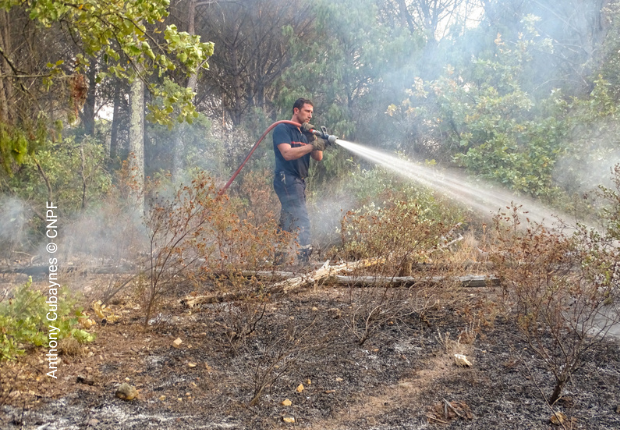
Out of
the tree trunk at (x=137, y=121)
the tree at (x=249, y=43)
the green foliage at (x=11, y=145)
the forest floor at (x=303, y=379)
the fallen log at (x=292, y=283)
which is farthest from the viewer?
the tree at (x=249, y=43)

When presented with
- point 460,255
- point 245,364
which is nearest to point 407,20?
point 460,255

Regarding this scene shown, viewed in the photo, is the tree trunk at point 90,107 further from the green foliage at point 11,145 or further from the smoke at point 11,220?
the green foliage at point 11,145

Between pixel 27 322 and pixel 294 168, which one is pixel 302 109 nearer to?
pixel 294 168

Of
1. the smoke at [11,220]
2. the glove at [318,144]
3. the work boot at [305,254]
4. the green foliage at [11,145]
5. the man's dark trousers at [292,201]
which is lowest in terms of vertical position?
the smoke at [11,220]

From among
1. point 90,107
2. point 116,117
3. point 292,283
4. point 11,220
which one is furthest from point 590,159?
point 90,107

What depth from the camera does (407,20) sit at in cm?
1582

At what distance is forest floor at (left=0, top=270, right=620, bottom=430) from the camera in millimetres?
2740

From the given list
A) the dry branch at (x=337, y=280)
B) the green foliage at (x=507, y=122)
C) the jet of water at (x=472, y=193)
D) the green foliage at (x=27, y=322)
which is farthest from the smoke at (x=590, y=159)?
the green foliage at (x=27, y=322)

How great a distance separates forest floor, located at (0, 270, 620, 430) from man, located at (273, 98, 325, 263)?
86.3 inches

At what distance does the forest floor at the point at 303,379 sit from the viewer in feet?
8.99

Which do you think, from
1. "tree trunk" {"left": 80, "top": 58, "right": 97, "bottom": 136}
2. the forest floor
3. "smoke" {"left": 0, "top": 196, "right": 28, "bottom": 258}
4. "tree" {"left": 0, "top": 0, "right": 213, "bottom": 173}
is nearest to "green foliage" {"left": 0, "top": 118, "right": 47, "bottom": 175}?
"tree" {"left": 0, "top": 0, "right": 213, "bottom": 173}

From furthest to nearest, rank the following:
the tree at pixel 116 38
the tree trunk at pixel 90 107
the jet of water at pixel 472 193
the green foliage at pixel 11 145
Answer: the tree trunk at pixel 90 107 → the jet of water at pixel 472 193 → the tree at pixel 116 38 → the green foliage at pixel 11 145

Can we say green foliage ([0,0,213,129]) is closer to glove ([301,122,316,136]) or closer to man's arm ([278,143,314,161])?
man's arm ([278,143,314,161])

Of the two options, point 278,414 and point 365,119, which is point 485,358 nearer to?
point 278,414
